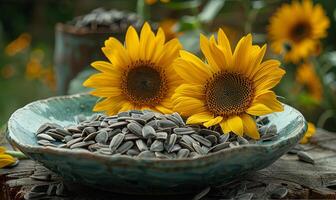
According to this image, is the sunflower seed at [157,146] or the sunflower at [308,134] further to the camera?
the sunflower at [308,134]

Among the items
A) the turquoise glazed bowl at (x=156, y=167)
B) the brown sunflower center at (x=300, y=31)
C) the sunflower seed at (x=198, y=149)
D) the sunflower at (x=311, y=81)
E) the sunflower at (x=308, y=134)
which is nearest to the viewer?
the turquoise glazed bowl at (x=156, y=167)

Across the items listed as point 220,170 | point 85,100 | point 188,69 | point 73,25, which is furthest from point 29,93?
point 220,170

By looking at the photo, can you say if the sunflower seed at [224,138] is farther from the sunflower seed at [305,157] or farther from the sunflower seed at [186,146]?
the sunflower seed at [305,157]

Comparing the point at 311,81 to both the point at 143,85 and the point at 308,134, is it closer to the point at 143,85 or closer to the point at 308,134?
the point at 308,134

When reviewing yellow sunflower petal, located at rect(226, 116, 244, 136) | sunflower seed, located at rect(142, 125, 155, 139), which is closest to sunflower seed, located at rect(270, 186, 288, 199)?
yellow sunflower petal, located at rect(226, 116, 244, 136)

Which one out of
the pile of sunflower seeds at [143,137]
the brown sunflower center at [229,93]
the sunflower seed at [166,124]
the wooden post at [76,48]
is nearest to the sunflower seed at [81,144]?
the pile of sunflower seeds at [143,137]
